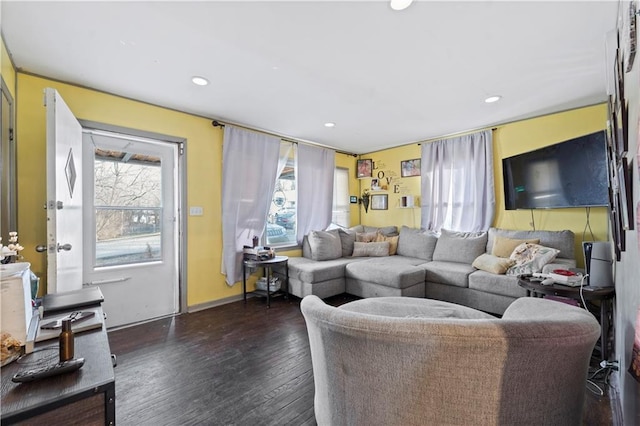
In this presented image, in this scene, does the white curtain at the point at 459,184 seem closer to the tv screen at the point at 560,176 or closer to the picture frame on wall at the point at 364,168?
the tv screen at the point at 560,176

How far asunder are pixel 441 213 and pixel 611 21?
2.78 m

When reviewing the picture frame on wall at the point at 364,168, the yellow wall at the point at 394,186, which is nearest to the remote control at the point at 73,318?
the yellow wall at the point at 394,186

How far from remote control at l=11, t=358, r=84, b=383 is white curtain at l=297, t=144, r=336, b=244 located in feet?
11.4

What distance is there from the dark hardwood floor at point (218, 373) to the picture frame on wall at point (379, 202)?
274 cm

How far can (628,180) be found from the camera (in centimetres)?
105

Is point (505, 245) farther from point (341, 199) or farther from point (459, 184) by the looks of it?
point (341, 199)

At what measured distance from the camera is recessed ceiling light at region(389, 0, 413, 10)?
154 centimetres

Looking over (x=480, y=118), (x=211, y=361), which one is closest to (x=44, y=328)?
(x=211, y=361)

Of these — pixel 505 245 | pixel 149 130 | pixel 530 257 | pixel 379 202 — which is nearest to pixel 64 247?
pixel 149 130

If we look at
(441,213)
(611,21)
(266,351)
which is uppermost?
(611,21)

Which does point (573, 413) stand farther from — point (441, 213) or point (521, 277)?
point (441, 213)

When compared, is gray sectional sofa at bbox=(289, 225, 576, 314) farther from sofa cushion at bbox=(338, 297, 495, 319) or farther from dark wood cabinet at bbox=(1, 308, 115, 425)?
dark wood cabinet at bbox=(1, 308, 115, 425)

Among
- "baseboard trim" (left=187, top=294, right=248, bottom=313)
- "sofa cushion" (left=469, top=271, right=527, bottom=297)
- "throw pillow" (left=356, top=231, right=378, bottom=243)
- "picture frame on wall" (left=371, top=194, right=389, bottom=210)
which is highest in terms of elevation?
"picture frame on wall" (left=371, top=194, right=389, bottom=210)

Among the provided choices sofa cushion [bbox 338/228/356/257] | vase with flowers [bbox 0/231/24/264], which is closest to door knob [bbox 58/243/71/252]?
vase with flowers [bbox 0/231/24/264]
